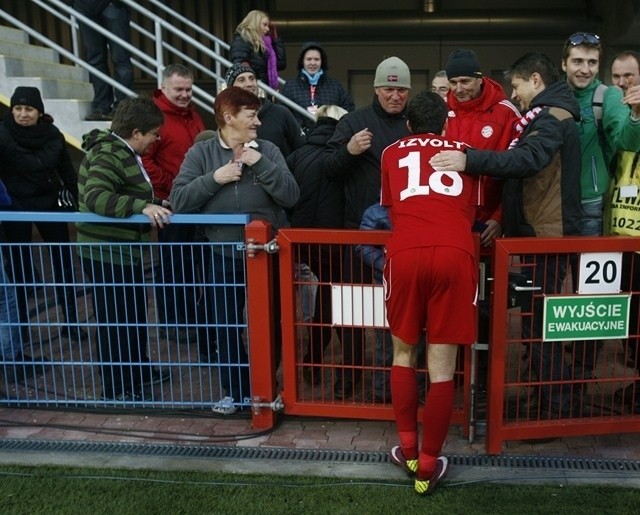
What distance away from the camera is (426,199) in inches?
116

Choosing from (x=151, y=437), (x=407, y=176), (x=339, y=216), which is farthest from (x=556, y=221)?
(x=151, y=437)

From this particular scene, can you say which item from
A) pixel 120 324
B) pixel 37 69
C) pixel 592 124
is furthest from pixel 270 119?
pixel 37 69

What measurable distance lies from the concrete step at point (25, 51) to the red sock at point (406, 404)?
5.19m

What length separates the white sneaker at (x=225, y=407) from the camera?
12.2 feet

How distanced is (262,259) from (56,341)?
2.35 m

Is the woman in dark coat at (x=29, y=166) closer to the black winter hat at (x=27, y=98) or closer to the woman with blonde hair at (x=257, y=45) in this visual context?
the black winter hat at (x=27, y=98)

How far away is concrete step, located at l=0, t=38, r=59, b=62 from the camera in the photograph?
6297 millimetres

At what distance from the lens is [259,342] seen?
3566mm

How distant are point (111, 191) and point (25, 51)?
3.87m

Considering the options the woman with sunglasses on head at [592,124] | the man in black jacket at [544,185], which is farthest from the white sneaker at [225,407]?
the woman with sunglasses on head at [592,124]

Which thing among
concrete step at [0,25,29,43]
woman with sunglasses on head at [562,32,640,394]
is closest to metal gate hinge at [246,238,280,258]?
woman with sunglasses on head at [562,32,640,394]

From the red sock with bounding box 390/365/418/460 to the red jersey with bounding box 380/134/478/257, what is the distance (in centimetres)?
57

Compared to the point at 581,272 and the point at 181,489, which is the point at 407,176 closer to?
the point at 581,272

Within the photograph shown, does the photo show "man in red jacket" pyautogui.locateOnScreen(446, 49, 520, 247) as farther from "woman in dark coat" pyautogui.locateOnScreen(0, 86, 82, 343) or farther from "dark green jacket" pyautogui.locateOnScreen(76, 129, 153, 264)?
→ "woman in dark coat" pyautogui.locateOnScreen(0, 86, 82, 343)
